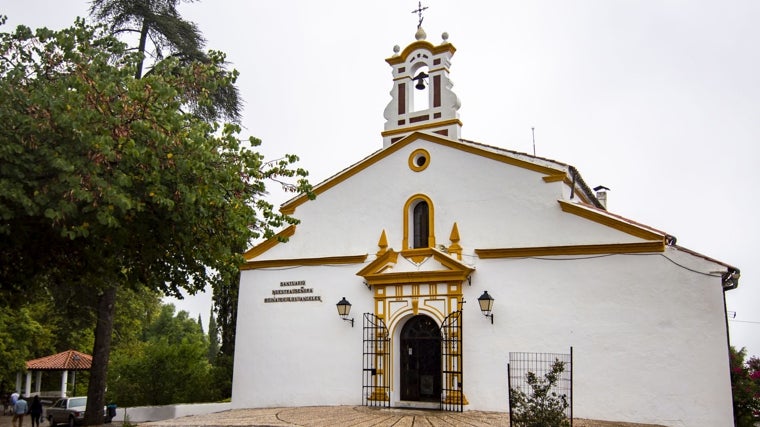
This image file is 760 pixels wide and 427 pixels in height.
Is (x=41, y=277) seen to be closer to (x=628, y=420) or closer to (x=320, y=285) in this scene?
(x=320, y=285)

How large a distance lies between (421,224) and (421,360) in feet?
10.3

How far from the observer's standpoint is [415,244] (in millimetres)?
15172

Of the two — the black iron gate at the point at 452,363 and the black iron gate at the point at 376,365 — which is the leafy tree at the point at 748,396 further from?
the black iron gate at the point at 376,365

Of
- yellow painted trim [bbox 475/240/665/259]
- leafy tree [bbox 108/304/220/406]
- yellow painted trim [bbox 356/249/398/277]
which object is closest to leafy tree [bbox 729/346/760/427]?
yellow painted trim [bbox 475/240/665/259]

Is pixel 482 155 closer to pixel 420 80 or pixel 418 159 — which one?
pixel 418 159

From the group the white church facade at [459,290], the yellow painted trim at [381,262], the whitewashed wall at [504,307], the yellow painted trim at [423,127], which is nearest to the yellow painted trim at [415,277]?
the white church facade at [459,290]

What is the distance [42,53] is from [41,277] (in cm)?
363

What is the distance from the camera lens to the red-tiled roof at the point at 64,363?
28125 millimetres

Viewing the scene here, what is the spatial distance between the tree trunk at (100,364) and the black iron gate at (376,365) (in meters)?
6.72

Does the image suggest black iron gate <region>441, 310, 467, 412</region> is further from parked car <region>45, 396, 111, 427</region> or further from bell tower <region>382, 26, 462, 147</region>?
parked car <region>45, 396, 111, 427</region>

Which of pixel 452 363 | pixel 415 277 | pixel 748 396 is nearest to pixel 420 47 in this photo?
pixel 415 277

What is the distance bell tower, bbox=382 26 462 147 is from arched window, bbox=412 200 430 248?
1.84 m

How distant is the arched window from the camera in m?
15.1

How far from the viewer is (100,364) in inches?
657
